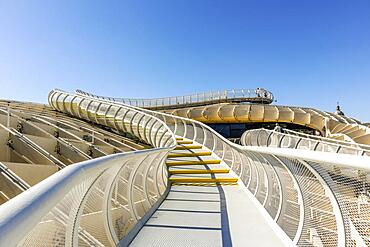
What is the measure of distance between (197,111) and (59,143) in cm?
2184

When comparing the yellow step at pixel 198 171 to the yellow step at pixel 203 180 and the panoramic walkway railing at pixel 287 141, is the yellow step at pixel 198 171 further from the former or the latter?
the panoramic walkway railing at pixel 287 141

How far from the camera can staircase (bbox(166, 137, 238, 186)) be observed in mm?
8148

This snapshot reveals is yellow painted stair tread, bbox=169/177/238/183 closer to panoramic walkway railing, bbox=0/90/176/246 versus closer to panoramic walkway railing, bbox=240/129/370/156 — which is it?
panoramic walkway railing, bbox=0/90/176/246

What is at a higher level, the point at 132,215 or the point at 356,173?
the point at 356,173

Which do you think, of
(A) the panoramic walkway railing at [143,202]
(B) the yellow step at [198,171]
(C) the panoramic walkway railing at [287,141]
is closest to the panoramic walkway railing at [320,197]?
(A) the panoramic walkway railing at [143,202]

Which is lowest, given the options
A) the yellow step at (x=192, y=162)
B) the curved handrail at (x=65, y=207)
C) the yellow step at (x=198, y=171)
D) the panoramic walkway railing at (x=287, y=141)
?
the yellow step at (x=198, y=171)

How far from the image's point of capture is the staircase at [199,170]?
8.15 meters

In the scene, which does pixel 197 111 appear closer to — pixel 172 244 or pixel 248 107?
pixel 248 107

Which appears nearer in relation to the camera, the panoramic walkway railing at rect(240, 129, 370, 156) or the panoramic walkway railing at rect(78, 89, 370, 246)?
the panoramic walkway railing at rect(78, 89, 370, 246)

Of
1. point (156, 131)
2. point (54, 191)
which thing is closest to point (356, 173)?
point (54, 191)

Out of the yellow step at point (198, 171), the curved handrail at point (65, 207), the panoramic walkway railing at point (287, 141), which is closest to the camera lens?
the curved handrail at point (65, 207)

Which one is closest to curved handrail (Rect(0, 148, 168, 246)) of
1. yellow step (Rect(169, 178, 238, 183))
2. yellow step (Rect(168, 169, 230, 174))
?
yellow step (Rect(169, 178, 238, 183))

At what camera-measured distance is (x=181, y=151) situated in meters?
12.9

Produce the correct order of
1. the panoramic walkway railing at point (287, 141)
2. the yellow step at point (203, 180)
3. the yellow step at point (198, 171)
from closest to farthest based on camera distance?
the yellow step at point (203, 180) → the yellow step at point (198, 171) → the panoramic walkway railing at point (287, 141)
